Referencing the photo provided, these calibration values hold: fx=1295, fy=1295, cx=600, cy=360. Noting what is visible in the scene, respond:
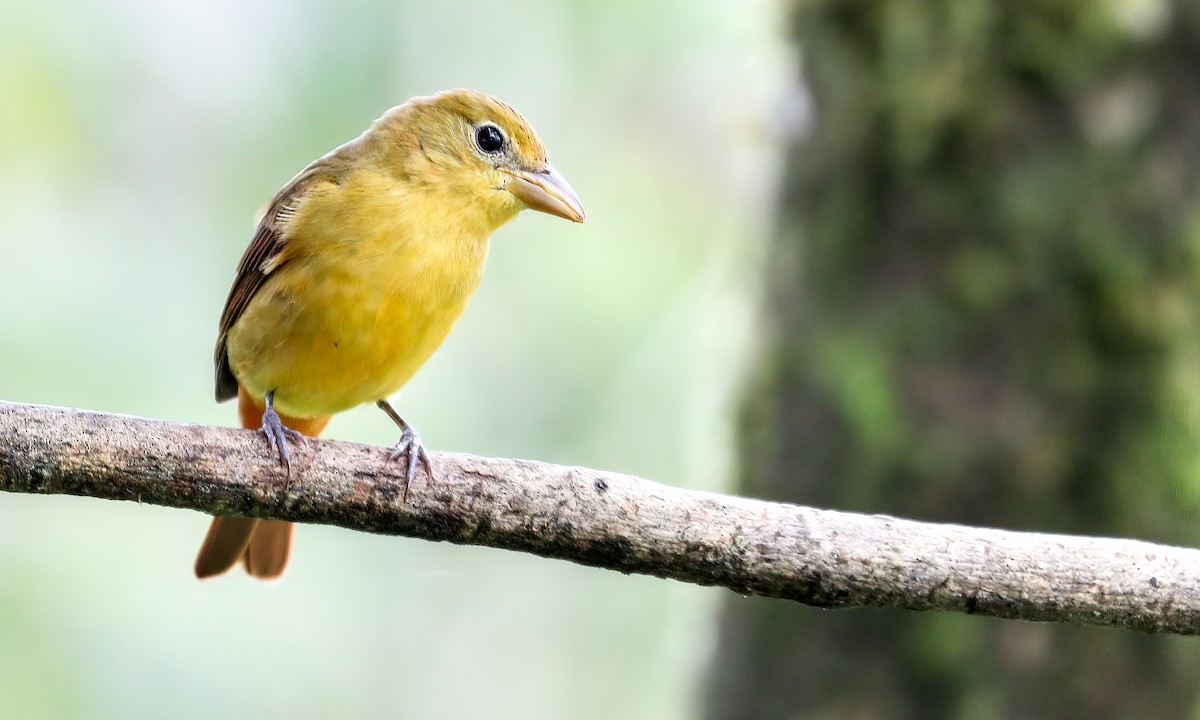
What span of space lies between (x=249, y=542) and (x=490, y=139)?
4.46 feet

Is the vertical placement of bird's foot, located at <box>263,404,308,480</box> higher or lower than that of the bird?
lower

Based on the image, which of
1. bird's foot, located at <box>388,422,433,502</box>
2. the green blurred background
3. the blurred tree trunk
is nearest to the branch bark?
bird's foot, located at <box>388,422,433,502</box>

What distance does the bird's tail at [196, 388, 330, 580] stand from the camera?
3703mm

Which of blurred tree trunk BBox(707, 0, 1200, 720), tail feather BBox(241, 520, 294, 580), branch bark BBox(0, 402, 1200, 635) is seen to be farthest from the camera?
blurred tree trunk BBox(707, 0, 1200, 720)

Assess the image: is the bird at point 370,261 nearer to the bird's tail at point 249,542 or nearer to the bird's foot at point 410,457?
the bird's tail at point 249,542

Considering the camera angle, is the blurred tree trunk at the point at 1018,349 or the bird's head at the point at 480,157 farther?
the blurred tree trunk at the point at 1018,349

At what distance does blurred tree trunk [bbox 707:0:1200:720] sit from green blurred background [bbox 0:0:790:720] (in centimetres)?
64

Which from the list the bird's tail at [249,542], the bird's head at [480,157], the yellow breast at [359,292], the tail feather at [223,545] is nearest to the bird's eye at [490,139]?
the bird's head at [480,157]

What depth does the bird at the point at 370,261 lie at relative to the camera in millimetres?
3332

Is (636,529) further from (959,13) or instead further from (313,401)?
(959,13)

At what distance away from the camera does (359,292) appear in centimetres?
330

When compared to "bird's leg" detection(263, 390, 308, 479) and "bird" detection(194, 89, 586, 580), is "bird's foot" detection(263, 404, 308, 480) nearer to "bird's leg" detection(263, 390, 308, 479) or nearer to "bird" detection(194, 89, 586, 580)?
"bird's leg" detection(263, 390, 308, 479)

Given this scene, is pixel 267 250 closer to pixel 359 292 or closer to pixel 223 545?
pixel 359 292

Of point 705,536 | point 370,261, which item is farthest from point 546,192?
point 705,536
